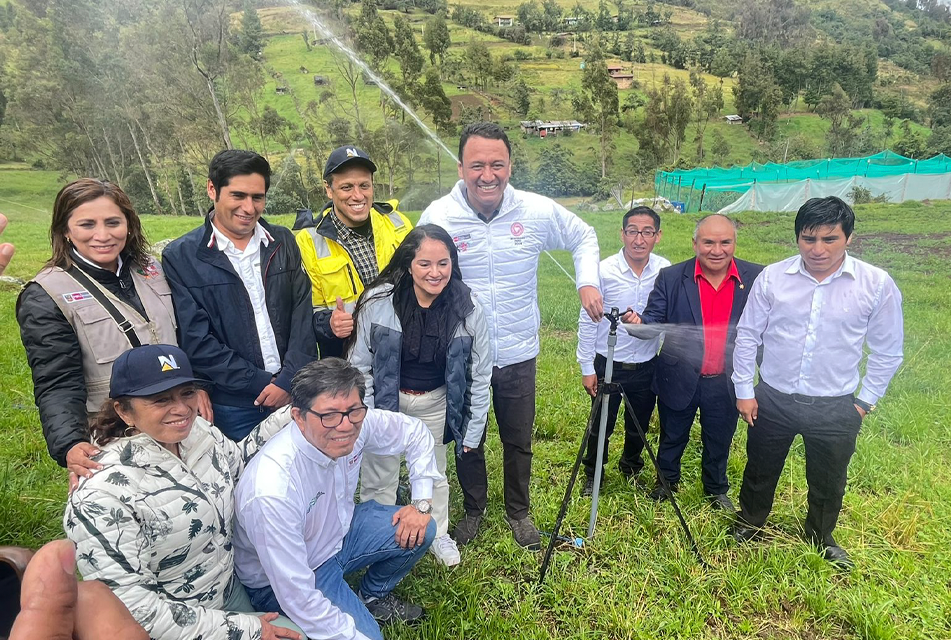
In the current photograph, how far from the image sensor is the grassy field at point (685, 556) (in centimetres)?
319

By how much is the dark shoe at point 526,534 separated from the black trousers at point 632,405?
31.2 inches

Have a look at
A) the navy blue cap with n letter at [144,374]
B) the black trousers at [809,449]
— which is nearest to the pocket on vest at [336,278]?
the navy blue cap with n letter at [144,374]

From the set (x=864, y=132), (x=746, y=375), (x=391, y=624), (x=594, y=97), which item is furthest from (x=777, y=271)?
(x=864, y=132)

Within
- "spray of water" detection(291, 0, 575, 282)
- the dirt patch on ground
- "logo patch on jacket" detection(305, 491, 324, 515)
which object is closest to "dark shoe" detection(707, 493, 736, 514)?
"logo patch on jacket" detection(305, 491, 324, 515)

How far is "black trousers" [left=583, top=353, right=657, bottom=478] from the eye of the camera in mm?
4133

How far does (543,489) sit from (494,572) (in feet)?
3.20

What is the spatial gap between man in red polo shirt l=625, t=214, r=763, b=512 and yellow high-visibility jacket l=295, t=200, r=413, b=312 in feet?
6.20

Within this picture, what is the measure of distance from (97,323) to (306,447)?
1.26m

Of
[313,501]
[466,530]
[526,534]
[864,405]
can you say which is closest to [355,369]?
[313,501]

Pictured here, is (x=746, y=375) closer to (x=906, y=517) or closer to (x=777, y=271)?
(x=777, y=271)

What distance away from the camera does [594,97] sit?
50.9 meters

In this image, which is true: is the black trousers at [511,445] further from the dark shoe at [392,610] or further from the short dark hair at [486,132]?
the short dark hair at [486,132]

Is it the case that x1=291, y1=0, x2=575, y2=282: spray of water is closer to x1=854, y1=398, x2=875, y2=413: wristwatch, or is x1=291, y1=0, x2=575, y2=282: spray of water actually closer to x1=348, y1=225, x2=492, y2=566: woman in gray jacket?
x1=348, y1=225, x2=492, y2=566: woman in gray jacket

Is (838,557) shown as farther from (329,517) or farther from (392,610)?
(329,517)
